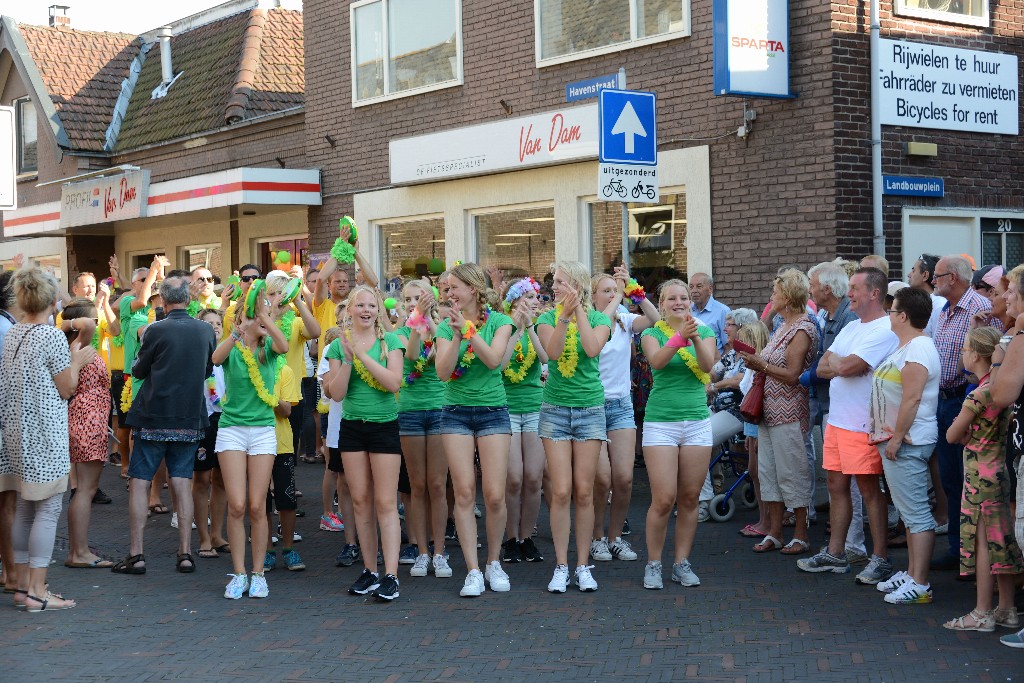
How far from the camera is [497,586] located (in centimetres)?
786

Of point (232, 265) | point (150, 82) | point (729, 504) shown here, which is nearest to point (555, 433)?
point (729, 504)

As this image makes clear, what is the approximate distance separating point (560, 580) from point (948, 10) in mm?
8489

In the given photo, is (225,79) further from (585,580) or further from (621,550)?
(585,580)

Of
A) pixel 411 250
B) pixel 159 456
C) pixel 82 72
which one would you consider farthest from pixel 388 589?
pixel 82 72

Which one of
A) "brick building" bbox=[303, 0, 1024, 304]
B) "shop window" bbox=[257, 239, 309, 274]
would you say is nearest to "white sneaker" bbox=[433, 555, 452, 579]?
"brick building" bbox=[303, 0, 1024, 304]

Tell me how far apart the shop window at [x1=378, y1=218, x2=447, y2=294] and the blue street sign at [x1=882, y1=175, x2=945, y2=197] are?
6.36 meters

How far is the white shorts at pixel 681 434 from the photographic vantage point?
7797 mm

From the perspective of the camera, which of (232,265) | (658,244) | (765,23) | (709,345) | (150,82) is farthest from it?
(150,82)

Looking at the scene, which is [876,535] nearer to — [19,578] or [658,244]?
[19,578]

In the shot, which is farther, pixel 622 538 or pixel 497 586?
pixel 622 538

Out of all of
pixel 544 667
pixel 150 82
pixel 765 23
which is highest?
pixel 150 82

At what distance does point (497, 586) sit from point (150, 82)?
19479mm

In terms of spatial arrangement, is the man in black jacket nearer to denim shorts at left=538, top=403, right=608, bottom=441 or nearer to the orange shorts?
denim shorts at left=538, top=403, right=608, bottom=441

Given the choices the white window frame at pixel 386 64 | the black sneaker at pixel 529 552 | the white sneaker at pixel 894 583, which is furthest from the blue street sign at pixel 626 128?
the white window frame at pixel 386 64
